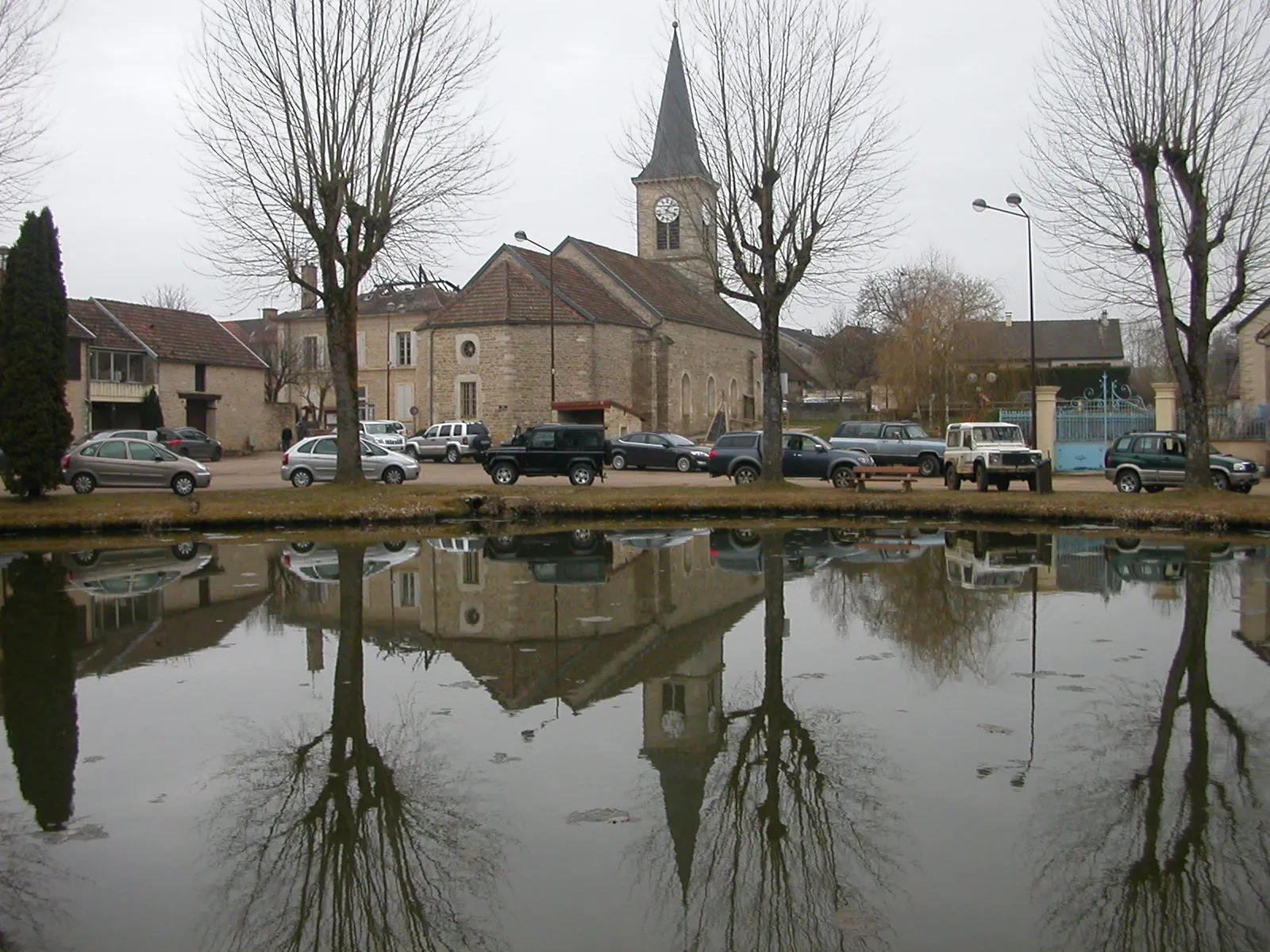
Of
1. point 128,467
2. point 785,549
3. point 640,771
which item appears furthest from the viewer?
point 128,467

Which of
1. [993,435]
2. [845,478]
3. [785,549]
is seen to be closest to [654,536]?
[785,549]

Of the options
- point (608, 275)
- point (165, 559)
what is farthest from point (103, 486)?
point (608, 275)

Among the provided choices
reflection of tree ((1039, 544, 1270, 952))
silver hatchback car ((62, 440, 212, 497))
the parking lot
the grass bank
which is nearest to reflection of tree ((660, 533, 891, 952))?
reflection of tree ((1039, 544, 1270, 952))

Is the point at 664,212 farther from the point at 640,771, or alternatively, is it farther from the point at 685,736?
the point at 640,771

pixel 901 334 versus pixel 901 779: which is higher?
pixel 901 334

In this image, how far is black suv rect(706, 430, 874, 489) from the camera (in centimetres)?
2880

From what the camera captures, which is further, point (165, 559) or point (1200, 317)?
point (1200, 317)

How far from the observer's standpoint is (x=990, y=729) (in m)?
7.26

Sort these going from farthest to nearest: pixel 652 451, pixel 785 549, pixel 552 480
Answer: pixel 652 451
pixel 552 480
pixel 785 549

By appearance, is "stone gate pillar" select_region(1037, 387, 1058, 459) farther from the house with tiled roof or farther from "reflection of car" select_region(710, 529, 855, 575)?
the house with tiled roof

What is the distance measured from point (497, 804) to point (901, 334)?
4812 centimetres

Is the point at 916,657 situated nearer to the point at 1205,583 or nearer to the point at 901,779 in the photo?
the point at 901,779

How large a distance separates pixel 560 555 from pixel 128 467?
14506 mm

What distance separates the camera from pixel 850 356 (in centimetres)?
7594
